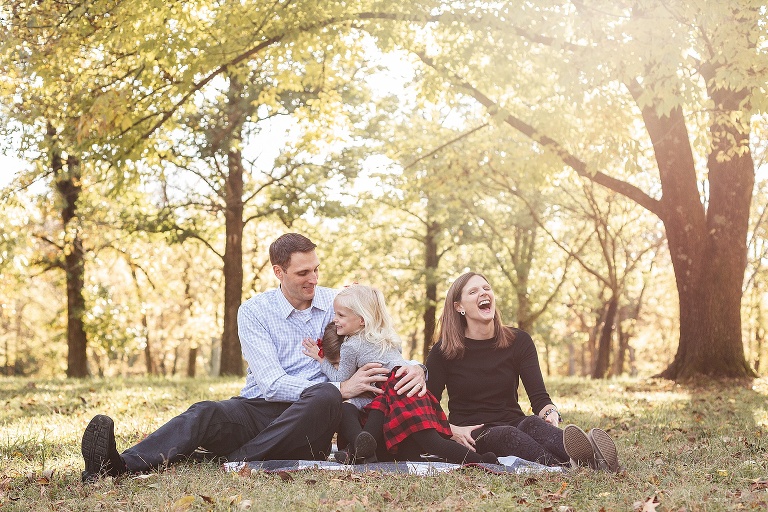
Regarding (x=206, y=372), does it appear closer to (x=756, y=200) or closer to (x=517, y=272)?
(x=517, y=272)

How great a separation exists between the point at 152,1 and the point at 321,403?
23.7 feet

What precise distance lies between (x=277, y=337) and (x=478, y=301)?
159 centimetres

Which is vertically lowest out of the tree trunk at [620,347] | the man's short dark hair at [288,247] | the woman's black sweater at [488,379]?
the tree trunk at [620,347]

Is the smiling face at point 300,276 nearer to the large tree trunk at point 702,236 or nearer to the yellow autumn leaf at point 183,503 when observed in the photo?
the yellow autumn leaf at point 183,503

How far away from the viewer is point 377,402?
5.87m

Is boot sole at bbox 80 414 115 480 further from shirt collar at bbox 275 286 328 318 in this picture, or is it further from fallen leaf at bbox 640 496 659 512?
fallen leaf at bbox 640 496 659 512

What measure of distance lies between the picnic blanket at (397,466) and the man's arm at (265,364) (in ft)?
1.80

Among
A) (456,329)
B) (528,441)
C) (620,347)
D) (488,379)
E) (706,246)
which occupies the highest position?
(706,246)

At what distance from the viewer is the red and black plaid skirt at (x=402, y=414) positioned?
572 centimetres

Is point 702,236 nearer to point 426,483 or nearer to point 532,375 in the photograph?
point 532,375

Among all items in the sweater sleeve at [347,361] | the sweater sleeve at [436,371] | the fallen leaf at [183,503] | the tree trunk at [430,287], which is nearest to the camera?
the fallen leaf at [183,503]

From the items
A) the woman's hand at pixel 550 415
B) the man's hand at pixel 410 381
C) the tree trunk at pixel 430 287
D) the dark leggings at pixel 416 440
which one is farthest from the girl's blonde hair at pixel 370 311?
the tree trunk at pixel 430 287

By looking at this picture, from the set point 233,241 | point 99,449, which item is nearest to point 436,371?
point 99,449

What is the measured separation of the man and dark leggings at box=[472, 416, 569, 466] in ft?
2.02
